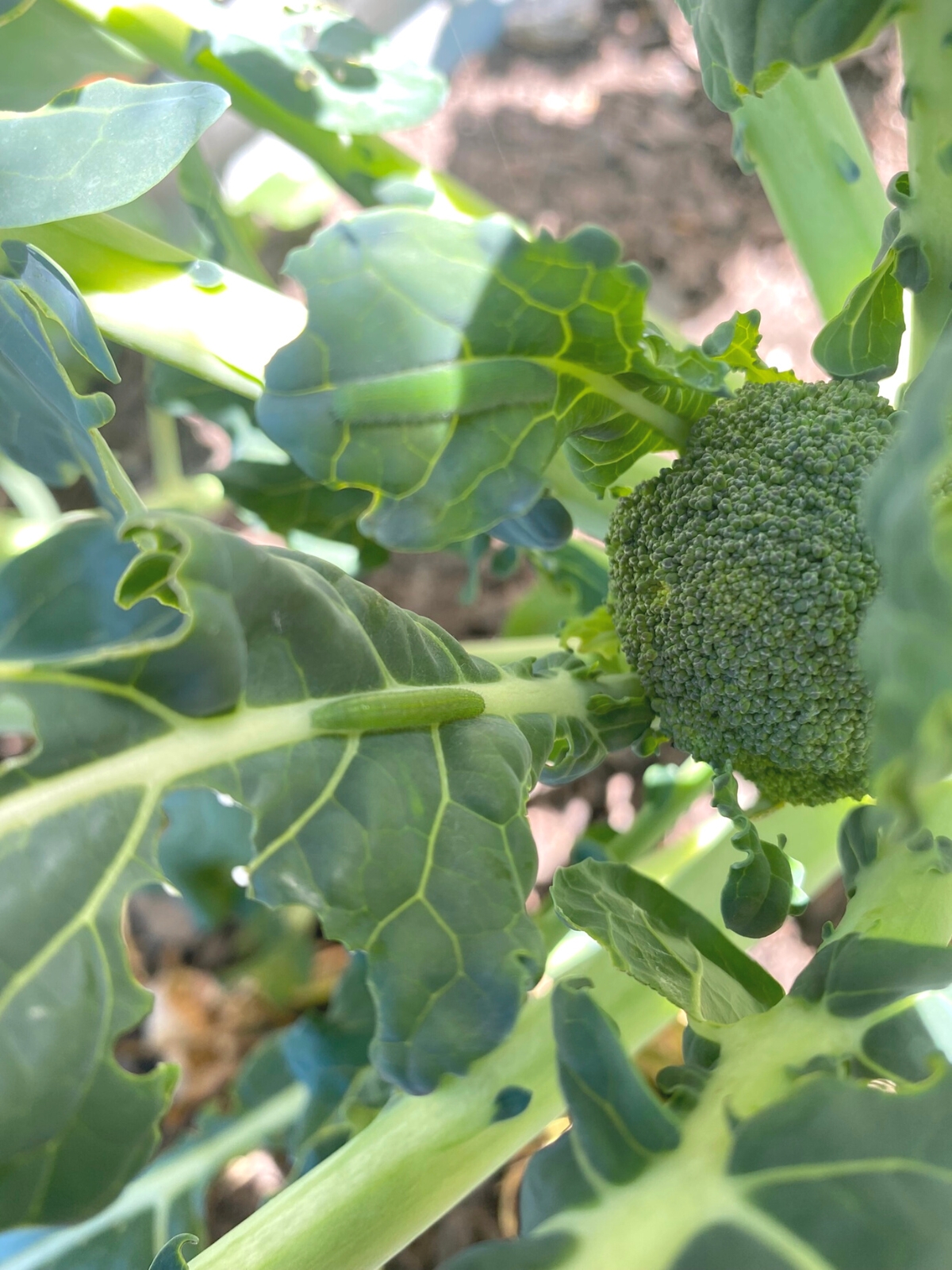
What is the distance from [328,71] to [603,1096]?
0.91 m

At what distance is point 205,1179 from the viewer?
947 mm

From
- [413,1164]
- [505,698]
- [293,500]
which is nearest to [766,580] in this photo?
[505,698]

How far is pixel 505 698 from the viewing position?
2.06ft

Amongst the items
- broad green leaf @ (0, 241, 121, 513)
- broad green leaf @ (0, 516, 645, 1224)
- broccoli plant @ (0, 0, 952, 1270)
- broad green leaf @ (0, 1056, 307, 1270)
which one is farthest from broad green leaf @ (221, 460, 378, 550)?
broad green leaf @ (0, 1056, 307, 1270)

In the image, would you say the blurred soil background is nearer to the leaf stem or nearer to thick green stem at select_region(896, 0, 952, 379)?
thick green stem at select_region(896, 0, 952, 379)

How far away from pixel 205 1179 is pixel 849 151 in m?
1.12

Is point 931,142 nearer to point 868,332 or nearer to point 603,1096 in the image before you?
point 868,332

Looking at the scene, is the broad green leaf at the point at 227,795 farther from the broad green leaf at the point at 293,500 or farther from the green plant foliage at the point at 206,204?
the green plant foliage at the point at 206,204

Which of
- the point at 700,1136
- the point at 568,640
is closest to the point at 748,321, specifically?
the point at 568,640

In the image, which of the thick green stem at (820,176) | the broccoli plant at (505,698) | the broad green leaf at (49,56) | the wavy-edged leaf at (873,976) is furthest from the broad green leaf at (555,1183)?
the broad green leaf at (49,56)

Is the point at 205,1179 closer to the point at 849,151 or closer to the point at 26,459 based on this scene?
the point at 26,459

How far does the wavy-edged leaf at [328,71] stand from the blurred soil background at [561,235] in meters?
0.49

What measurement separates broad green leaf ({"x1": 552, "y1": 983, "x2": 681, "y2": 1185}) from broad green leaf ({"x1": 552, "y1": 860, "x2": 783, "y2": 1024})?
60 mm

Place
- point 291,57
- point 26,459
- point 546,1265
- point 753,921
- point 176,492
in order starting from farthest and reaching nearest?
point 176,492 → point 291,57 → point 26,459 → point 753,921 → point 546,1265
